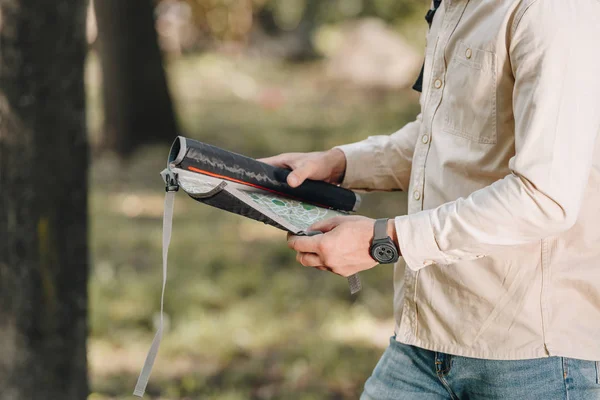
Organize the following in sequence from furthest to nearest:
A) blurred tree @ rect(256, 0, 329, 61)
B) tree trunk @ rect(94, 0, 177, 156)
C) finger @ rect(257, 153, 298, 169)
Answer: blurred tree @ rect(256, 0, 329, 61), tree trunk @ rect(94, 0, 177, 156), finger @ rect(257, 153, 298, 169)

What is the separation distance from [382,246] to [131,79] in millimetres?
7893

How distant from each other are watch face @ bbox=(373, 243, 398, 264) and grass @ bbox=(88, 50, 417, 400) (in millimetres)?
2358

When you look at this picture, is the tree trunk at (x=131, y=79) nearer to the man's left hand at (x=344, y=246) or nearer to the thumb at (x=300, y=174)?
the thumb at (x=300, y=174)

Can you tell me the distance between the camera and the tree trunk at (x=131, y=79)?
880 centimetres

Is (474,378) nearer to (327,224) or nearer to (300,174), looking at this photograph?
(327,224)

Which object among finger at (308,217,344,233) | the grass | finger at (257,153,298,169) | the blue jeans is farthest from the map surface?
the grass

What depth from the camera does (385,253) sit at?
1559 mm

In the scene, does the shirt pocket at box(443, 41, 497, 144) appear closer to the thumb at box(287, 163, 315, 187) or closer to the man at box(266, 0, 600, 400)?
the man at box(266, 0, 600, 400)

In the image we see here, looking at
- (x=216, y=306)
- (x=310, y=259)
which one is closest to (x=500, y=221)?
(x=310, y=259)

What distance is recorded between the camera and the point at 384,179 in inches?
82.7

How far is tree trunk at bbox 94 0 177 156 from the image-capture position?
28.9ft

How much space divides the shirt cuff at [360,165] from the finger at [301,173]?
13 centimetres

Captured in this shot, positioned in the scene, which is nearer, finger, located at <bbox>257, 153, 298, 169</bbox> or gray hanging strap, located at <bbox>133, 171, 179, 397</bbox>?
gray hanging strap, located at <bbox>133, 171, 179, 397</bbox>

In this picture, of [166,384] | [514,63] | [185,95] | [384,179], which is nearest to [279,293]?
[166,384]
